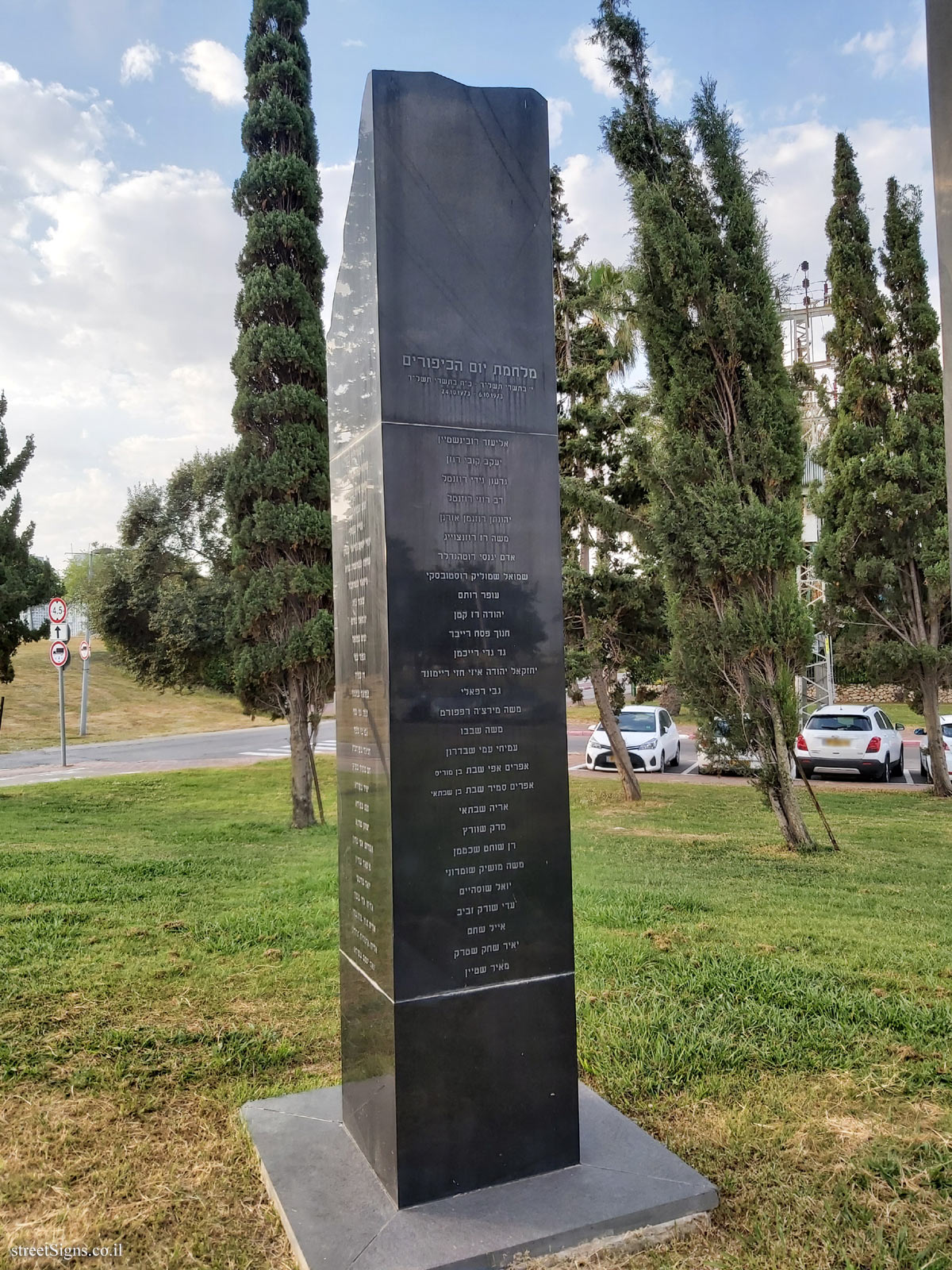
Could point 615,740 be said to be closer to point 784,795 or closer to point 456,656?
point 784,795

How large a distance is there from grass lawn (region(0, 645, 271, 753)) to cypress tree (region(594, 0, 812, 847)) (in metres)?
20.2

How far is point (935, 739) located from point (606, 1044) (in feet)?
42.1

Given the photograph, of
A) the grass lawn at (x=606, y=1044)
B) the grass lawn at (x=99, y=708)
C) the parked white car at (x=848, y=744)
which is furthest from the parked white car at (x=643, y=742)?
the grass lawn at (x=99, y=708)

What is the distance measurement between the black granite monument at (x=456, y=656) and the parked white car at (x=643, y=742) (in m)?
14.3

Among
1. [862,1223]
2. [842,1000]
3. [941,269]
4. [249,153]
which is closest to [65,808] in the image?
[249,153]

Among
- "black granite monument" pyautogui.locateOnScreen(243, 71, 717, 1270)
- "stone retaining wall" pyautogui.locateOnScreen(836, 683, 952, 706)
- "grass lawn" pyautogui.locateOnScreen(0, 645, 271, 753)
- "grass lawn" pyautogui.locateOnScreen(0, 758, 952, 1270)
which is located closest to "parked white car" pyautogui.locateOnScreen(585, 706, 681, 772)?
"grass lawn" pyautogui.locateOnScreen(0, 758, 952, 1270)

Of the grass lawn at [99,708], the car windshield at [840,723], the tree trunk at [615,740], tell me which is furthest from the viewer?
the grass lawn at [99,708]

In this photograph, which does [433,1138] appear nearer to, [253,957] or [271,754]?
[253,957]

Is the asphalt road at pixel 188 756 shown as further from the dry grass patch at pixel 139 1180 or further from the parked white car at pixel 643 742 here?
the dry grass patch at pixel 139 1180

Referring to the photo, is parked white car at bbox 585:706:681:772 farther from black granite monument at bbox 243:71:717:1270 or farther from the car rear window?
black granite monument at bbox 243:71:717:1270

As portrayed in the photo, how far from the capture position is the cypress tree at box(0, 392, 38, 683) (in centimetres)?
1330

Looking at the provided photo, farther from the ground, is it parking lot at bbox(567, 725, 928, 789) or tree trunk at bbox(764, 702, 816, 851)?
tree trunk at bbox(764, 702, 816, 851)

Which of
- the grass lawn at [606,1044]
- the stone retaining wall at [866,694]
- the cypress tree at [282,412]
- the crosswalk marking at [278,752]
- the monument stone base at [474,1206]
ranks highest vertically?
the cypress tree at [282,412]

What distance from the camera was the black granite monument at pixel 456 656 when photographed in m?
2.87
